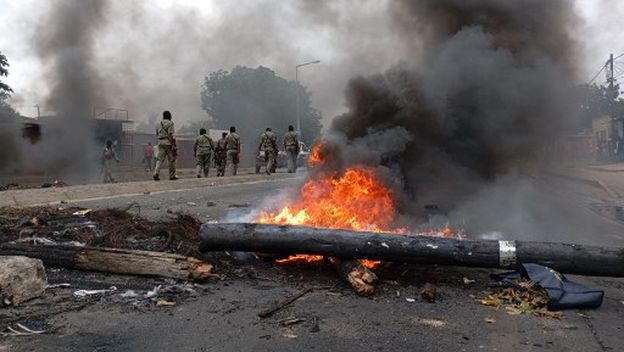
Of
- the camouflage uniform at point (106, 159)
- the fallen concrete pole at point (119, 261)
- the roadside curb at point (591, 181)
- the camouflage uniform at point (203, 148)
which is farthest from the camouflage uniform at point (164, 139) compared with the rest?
the roadside curb at point (591, 181)

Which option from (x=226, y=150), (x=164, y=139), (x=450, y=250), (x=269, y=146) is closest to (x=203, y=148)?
A: (x=226, y=150)

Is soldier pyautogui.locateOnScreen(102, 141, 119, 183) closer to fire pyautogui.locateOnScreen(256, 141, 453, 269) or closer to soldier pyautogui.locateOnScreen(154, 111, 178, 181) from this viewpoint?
soldier pyautogui.locateOnScreen(154, 111, 178, 181)

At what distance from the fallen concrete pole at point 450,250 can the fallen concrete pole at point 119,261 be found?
2.98ft

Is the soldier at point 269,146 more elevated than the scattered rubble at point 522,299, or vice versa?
the soldier at point 269,146

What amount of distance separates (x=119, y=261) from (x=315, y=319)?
2.27 meters

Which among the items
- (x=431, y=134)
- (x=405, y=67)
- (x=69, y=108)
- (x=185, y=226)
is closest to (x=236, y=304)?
(x=185, y=226)

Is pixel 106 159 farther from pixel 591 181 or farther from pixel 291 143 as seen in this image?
pixel 591 181

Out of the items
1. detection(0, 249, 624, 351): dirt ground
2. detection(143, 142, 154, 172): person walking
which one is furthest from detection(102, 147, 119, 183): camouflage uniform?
detection(0, 249, 624, 351): dirt ground

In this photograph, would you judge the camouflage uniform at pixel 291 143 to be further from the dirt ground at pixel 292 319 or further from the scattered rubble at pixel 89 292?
the scattered rubble at pixel 89 292

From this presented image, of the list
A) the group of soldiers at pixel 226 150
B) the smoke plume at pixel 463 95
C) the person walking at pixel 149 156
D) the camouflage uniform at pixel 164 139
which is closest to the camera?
the smoke plume at pixel 463 95

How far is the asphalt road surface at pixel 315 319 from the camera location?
3.78 meters

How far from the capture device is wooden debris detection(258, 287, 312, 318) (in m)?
4.34

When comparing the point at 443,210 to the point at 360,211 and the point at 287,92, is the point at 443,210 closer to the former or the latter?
the point at 360,211

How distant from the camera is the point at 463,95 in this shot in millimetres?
8781
